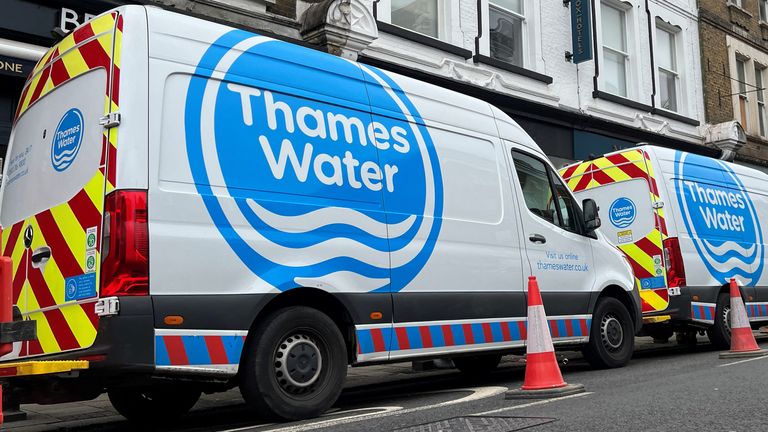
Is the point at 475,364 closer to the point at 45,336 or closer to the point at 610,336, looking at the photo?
the point at 610,336

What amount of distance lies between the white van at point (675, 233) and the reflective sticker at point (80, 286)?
264 inches

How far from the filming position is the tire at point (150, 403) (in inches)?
230

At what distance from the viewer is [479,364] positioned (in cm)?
854

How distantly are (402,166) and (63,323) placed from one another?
268 centimetres

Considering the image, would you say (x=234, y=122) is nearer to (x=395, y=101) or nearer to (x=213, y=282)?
(x=213, y=282)

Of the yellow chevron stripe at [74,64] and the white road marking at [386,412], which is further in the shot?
the yellow chevron stripe at [74,64]

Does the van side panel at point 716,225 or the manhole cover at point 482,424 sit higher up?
the van side panel at point 716,225

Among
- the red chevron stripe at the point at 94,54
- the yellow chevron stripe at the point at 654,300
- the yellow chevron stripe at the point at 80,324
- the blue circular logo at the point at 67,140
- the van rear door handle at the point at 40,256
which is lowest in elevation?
the yellow chevron stripe at the point at 80,324

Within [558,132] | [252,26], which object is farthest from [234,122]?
[558,132]

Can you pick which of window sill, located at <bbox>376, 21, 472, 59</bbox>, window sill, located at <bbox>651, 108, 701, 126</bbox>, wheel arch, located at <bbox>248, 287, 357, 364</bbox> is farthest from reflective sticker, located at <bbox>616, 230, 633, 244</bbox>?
window sill, located at <bbox>651, 108, 701, 126</bbox>

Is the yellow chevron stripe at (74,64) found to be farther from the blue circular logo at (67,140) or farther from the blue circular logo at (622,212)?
the blue circular logo at (622,212)

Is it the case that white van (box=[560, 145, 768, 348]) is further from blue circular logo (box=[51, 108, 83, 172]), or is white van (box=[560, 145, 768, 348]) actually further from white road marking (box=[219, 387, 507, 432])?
blue circular logo (box=[51, 108, 83, 172])

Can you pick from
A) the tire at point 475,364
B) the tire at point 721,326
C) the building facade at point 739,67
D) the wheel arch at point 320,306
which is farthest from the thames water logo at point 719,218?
the building facade at point 739,67

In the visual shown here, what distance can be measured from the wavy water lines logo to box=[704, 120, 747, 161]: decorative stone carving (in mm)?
14330
